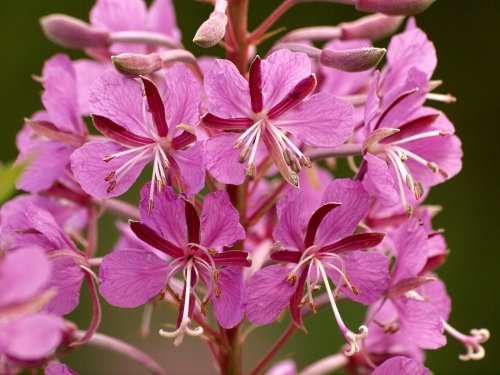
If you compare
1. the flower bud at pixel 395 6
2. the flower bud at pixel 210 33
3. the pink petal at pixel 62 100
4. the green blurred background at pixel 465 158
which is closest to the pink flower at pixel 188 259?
the flower bud at pixel 210 33

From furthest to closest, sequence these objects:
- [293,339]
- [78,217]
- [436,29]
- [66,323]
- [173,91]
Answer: [436,29] → [293,339] → [78,217] → [66,323] → [173,91]

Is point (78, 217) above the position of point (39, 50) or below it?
above

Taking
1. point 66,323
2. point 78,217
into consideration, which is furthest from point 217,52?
point 66,323

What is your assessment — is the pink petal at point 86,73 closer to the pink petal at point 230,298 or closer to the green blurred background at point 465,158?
the pink petal at point 230,298

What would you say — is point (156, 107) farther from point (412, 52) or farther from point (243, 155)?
point (412, 52)

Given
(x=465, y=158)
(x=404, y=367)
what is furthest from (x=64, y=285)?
(x=465, y=158)

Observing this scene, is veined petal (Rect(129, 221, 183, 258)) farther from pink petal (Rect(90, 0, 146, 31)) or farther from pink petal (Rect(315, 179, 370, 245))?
pink petal (Rect(90, 0, 146, 31))

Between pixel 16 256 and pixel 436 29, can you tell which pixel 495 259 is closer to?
pixel 436 29
